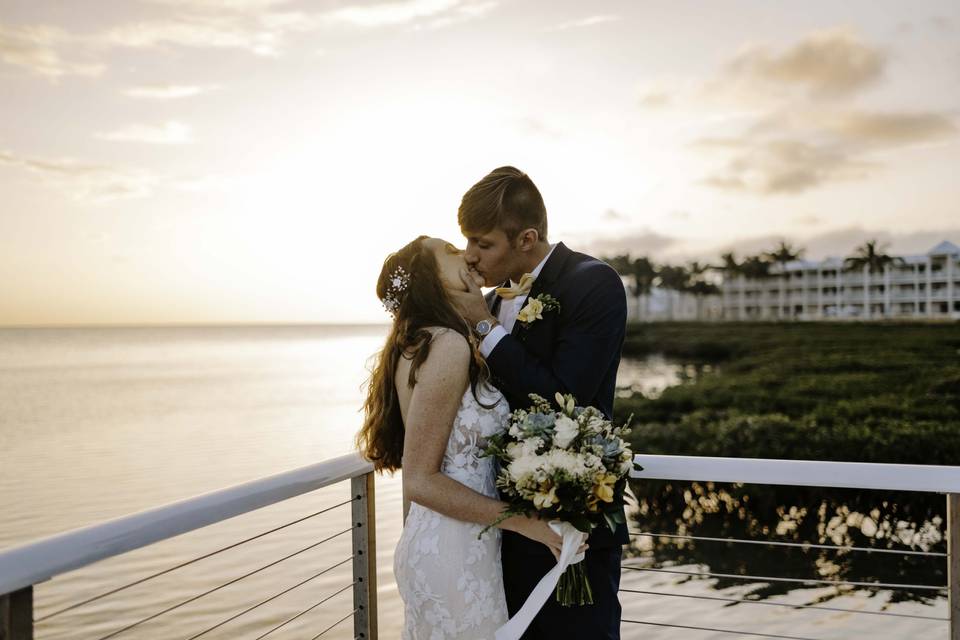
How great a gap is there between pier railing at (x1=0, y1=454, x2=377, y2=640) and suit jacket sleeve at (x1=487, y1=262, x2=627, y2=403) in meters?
0.71

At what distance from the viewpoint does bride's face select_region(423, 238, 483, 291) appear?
224 cm

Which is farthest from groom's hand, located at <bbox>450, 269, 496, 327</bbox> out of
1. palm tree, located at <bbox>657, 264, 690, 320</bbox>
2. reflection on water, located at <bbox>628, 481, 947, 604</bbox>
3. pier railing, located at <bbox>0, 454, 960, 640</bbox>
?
palm tree, located at <bbox>657, 264, 690, 320</bbox>

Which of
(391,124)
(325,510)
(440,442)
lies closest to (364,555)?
(325,510)

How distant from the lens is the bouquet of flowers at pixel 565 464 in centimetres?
190

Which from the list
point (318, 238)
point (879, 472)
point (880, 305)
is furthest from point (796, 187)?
point (880, 305)

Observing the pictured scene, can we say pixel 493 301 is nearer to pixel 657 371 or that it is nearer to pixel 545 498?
pixel 545 498

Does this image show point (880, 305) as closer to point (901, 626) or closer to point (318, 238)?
point (318, 238)

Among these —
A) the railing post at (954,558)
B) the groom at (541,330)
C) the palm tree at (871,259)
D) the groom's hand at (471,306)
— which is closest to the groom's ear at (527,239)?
the groom at (541,330)

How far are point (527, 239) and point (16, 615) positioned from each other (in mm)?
1557

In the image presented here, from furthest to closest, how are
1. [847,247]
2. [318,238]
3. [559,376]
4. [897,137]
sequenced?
[847,247]
[318,238]
[897,137]
[559,376]

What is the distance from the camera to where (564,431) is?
1910 millimetres

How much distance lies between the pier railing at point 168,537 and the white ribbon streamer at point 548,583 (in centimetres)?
56

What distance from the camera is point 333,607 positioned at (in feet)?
29.5

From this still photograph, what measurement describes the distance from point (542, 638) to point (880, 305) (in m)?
110
